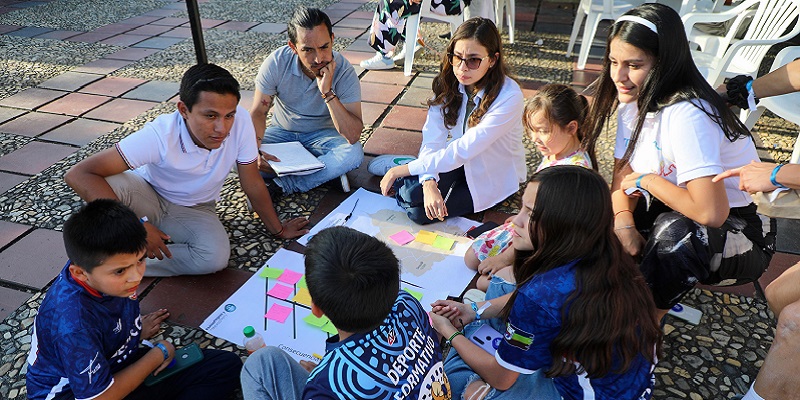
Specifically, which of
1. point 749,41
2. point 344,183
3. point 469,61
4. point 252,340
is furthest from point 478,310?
point 749,41

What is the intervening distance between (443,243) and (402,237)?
0.19 m

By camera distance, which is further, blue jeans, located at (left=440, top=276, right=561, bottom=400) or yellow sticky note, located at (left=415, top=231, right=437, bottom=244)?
yellow sticky note, located at (left=415, top=231, right=437, bottom=244)

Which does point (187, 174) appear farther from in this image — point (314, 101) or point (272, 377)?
point (272, 377)

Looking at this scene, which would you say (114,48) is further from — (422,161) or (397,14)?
(422,161)

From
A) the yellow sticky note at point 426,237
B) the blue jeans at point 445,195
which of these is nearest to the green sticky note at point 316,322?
the yellow sticky note at point 426,237

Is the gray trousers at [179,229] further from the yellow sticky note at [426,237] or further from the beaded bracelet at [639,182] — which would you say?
the beaded bracelet at [639,182]

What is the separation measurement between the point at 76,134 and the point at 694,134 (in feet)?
10.9

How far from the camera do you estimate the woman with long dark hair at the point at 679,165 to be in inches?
61.6

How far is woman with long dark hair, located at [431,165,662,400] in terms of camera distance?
1141 millimetres

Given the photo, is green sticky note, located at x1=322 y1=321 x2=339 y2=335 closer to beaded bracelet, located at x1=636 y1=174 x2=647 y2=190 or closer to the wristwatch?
the wristwatch

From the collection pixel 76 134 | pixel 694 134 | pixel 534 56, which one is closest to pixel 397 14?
pixel 534 56

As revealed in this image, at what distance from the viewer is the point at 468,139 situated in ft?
7.54

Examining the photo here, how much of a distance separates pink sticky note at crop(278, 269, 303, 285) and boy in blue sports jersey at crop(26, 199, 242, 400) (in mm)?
646

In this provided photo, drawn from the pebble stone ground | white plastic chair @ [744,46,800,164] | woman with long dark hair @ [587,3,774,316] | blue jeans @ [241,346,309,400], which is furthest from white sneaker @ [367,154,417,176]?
white plastic chair @ [744,46,800,164]
